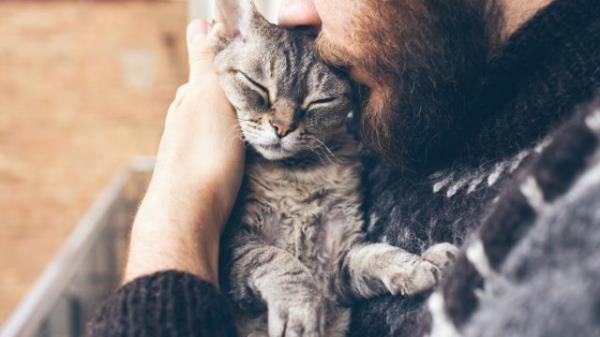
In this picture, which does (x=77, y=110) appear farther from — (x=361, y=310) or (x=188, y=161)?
(x=361, y=310)

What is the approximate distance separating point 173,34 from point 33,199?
145cm

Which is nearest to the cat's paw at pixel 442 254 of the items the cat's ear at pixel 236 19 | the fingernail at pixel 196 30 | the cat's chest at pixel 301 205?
the cat's chest at pixel 301 205

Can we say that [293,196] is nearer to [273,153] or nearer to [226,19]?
[273,153]

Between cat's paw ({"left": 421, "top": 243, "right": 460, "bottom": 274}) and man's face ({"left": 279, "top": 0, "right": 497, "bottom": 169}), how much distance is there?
18cm

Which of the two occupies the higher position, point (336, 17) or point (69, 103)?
point (336, 17)

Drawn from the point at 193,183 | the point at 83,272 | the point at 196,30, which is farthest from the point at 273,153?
the point at 83,272

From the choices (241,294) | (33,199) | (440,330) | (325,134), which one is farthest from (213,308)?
(33,199)

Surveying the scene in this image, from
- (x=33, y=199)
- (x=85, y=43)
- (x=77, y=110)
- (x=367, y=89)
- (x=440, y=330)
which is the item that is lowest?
(x=33, y=199)

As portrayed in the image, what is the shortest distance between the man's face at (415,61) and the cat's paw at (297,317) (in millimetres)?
299

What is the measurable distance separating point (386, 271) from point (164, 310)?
15.1 inches

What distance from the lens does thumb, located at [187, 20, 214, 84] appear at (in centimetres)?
149

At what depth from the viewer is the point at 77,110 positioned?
4.40m

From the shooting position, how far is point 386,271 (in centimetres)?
112

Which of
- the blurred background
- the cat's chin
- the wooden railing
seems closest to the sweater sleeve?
the cat's chin
